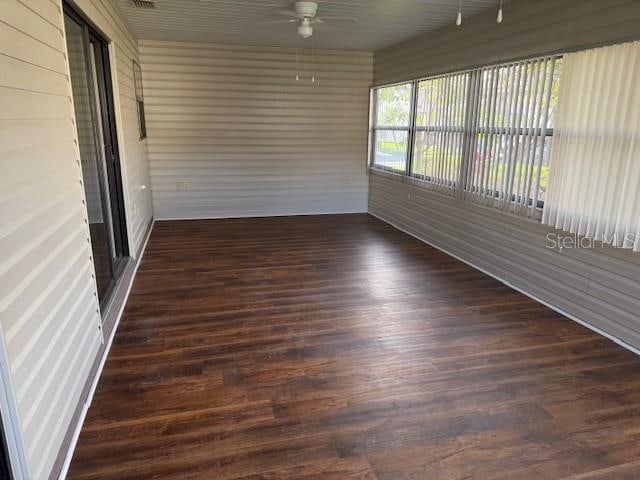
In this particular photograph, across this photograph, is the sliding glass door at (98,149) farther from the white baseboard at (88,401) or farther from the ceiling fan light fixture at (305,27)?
the ceiling fan light fixture at (305,27)

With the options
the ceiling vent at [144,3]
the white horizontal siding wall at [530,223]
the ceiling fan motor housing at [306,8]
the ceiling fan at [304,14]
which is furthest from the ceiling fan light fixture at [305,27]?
the white horizontal siding wall at [530,223]

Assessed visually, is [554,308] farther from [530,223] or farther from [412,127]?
[412,127]

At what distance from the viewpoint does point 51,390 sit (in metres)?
1.81

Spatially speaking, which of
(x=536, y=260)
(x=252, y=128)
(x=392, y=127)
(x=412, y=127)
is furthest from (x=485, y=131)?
(x=252, y=128)

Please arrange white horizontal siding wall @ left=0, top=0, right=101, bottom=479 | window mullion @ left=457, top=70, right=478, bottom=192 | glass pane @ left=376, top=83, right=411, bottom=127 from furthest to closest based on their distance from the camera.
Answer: glass pane @ left=376, top=83, right=411, bottom=127, window mullion @ left=457, top=70, right=478, bottom=192, white horizontal siding wall @ left=0, top=0, right=101, bottom=479

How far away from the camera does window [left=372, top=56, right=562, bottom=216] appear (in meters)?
3.64

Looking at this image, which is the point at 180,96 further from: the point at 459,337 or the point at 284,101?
the point at 459,337

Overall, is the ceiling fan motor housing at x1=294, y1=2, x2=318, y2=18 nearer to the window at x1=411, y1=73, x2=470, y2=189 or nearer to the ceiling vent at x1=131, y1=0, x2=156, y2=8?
the ceiling vent at x1=131, y1=0, x2=156, y2=8

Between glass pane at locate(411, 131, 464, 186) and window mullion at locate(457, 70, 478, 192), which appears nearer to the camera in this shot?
window mullion at locate(457, 70, 478, 192)

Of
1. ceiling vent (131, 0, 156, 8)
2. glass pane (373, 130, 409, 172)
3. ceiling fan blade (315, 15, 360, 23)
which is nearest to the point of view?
ceiling vent (131, 0, 156, 8)

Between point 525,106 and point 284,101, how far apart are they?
3.89 metres

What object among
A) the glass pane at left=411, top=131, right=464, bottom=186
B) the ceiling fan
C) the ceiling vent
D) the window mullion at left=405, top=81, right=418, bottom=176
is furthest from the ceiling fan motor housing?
the window mullion at left=405, top=81, right=418, bottom=176

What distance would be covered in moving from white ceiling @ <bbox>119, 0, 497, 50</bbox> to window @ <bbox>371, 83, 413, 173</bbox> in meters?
0.70

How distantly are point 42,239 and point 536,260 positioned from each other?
3.60m
